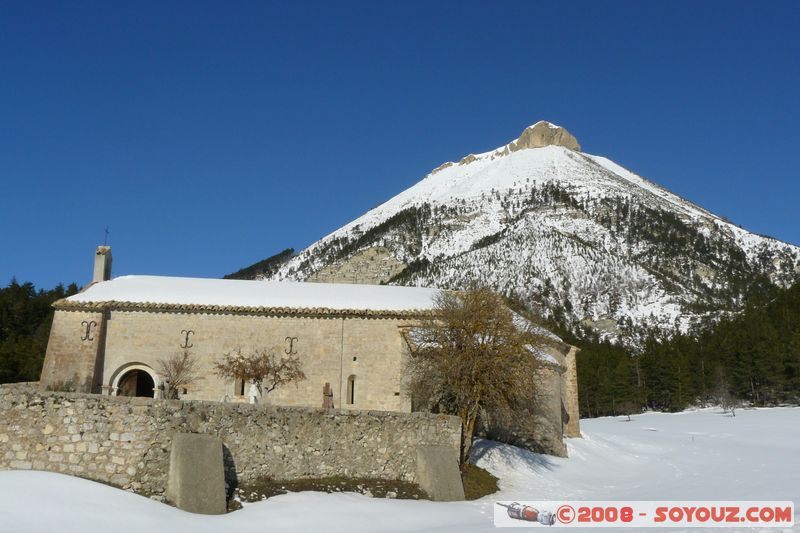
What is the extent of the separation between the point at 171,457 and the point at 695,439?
3859 centimetres

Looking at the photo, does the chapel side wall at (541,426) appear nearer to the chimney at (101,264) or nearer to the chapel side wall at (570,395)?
the chapel side wall at (570,395)

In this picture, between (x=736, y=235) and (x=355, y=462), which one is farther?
(x=736, y=235)

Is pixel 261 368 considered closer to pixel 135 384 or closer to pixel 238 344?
pixel 238 344

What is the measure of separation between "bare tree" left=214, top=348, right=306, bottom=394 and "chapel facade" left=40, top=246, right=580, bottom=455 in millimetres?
301

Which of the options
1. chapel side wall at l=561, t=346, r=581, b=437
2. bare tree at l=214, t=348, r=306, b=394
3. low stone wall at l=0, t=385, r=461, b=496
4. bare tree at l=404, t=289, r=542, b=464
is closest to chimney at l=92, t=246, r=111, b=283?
bare tree at l=214, t=348, r=306, b=394

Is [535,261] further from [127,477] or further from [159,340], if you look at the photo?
[127,477]

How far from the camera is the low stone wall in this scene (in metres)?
15.6

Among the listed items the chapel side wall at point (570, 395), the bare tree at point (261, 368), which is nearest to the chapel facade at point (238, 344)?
the bare tree at point (261, 368)

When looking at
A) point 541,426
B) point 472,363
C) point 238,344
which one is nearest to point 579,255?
point 541,426

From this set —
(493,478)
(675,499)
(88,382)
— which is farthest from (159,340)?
(675,499)

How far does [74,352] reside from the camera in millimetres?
28141

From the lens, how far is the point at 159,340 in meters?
29.0

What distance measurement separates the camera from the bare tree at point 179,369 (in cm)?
2769

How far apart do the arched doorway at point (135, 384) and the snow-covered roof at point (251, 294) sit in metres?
3.30
